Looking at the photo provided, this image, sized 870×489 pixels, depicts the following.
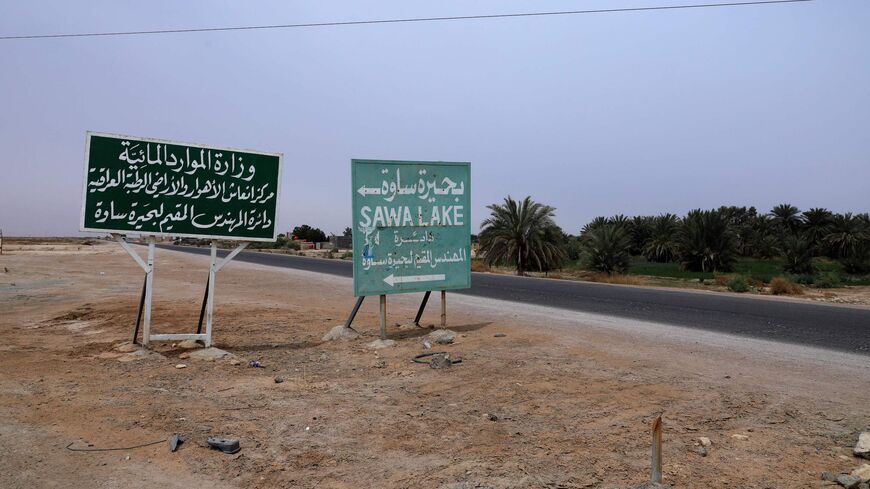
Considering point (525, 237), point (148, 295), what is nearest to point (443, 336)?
point (148, 295)

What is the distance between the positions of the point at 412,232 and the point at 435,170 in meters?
1.10

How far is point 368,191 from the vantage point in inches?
340

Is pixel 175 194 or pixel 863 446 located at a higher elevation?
pixel 175 194

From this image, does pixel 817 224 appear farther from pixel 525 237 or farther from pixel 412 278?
pixel 412 278

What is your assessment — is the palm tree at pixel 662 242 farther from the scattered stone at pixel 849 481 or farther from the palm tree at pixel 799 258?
the scattered stone at pixel 849 481

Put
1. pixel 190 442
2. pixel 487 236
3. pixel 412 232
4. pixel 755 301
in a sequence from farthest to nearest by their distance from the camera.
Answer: pixel 487 236 < pixel 755 301 < pixel 412 232 < pixel 190 442

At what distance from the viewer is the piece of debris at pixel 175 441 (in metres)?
4.21

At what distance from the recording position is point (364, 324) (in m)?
10.6

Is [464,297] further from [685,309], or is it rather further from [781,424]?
[781,424]

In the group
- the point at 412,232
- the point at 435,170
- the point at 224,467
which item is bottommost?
the point at 224,467

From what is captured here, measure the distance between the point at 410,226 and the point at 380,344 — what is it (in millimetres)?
1966

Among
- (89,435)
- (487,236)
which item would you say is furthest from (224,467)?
(487,236)

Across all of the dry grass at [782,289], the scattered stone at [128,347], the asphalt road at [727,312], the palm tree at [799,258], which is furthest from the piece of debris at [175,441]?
the palm tree at [799,258]

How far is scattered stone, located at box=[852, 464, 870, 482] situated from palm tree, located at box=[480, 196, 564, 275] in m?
29.8
